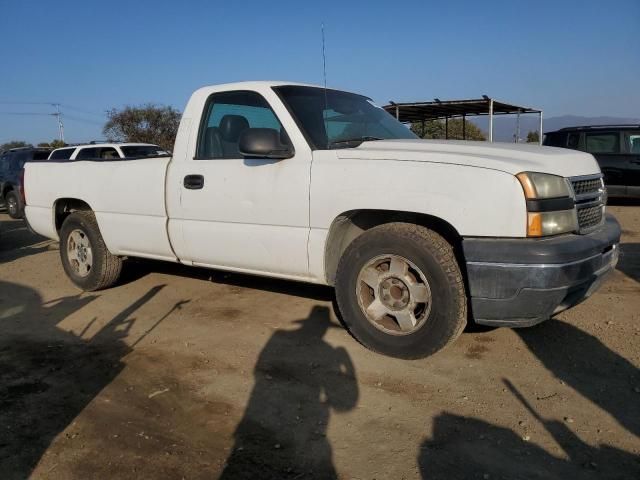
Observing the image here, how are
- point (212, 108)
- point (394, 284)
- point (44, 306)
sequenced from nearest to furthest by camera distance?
point (394, 284) → point (212, 108) → point (44, 306)

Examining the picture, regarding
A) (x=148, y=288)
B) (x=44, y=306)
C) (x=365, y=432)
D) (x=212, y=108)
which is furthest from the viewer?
(x=148, y=288)

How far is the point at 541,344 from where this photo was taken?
395 cm

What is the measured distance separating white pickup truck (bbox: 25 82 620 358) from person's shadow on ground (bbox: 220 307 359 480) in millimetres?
412

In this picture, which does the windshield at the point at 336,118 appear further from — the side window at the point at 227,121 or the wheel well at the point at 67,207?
the wheel well at the point at 67,207

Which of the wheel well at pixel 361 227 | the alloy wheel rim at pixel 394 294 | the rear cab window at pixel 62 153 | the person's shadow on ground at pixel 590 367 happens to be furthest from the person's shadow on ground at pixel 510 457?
the rear cab window at pixel 62 153

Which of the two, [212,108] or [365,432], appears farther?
[212,108]

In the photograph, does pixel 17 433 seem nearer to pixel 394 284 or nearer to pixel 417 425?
pixel 417 425

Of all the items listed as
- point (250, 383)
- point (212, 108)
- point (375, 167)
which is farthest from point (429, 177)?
point (212, 108)

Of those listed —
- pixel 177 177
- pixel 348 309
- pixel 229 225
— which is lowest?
pixel 348 309

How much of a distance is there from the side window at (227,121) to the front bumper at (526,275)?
207 centimetres

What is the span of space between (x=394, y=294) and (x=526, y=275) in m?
0.90

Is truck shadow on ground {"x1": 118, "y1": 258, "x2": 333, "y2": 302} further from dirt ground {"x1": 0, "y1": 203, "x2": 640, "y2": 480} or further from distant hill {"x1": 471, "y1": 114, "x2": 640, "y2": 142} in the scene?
distant hill {"x1": 471, "y1": 114, "x2": 640, "y2": 142}

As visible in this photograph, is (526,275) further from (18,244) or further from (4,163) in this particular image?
(4,163)

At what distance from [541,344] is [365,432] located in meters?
1.76
